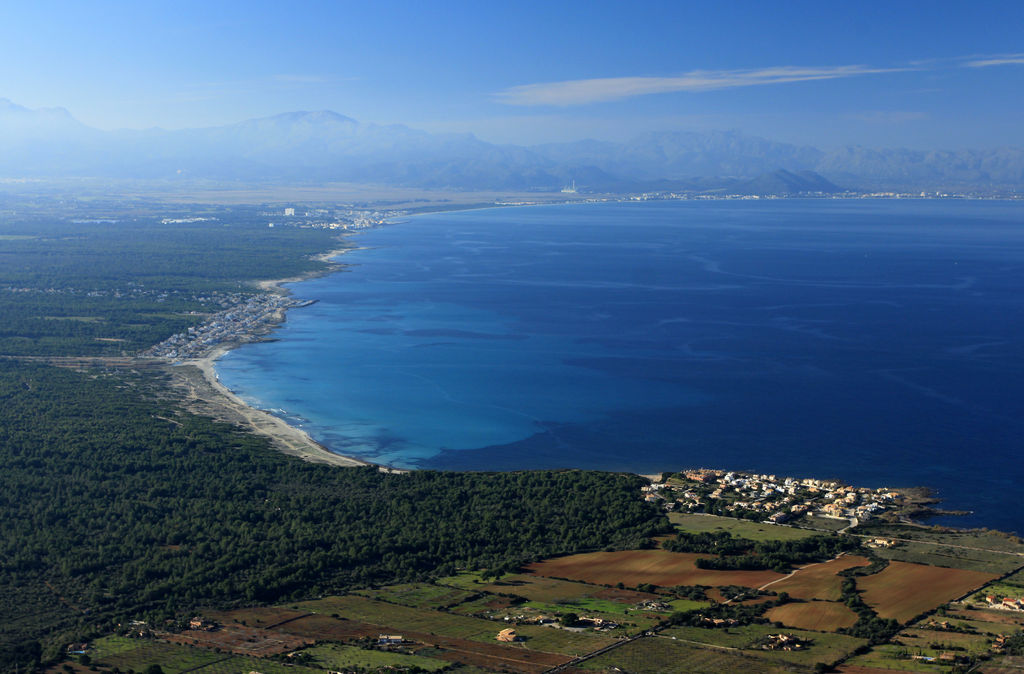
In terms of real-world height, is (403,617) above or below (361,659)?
below

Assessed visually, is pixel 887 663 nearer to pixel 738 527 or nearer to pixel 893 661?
pixel 893 661

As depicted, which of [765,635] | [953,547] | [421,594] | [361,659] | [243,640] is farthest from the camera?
[953,547]

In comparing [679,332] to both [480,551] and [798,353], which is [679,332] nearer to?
[798,353]

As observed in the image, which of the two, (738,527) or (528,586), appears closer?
(528,586)

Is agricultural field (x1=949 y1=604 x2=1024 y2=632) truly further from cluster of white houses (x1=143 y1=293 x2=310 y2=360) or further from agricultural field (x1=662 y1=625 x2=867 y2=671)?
cluster of white houses (x1=143 y1=293 x2=310 y2=360)

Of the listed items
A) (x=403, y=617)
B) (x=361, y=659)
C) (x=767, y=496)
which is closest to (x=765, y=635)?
(x=403, y=617)

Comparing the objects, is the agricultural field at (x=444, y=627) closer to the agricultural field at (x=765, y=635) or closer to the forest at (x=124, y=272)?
the agricultural field at (x=765, y=635)

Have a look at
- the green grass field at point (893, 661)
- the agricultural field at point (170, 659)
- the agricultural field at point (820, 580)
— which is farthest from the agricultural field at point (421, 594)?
the green grass field at point (893, 661)

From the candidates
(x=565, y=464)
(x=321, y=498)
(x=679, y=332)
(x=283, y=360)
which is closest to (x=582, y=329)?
(x=679, y=332)
